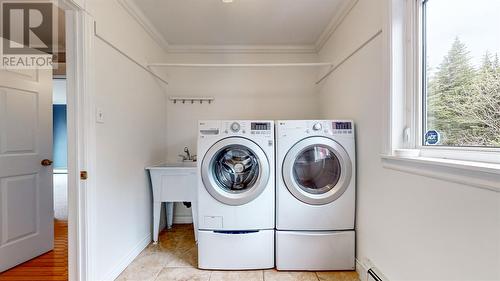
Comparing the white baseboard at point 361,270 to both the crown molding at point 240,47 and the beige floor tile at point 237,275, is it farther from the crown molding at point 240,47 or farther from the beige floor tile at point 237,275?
the crown molding at point 240,47

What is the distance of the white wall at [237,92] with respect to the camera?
2.95m

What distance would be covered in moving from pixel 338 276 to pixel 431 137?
121 centimetres

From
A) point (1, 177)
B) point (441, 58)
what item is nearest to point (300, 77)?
point (441, 58)

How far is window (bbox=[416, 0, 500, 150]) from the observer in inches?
37.1

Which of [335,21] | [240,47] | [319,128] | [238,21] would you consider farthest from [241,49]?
[319,128]

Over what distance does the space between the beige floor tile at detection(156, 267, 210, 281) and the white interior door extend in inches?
50.6

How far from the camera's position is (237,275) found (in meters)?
1.79

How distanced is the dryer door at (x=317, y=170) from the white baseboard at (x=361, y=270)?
516 millimetres

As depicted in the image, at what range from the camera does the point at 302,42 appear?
112 inches

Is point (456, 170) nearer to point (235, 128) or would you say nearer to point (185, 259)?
point (235, 128)

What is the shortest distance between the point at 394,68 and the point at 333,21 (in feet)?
3.73

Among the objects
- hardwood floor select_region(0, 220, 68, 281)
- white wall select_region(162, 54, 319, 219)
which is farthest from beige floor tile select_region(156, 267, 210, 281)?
white wall select_region(162, 54, 319, 219)

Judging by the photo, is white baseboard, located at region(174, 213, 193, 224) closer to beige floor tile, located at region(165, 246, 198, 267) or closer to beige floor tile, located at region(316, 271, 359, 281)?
beige floor tile, located at region(165, 246, 198, 267)

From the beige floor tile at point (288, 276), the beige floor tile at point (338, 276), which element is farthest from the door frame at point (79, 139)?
the beige floor tile at point (338, 276)
